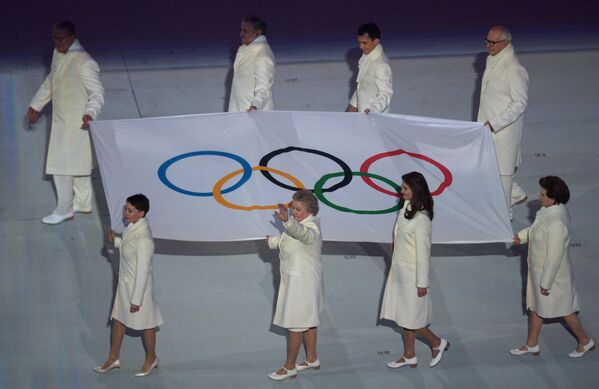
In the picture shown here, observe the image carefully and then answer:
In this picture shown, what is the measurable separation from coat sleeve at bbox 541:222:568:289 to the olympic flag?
2.75 feet

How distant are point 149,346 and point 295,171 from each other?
202 centimetres

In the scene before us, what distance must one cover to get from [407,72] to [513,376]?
6.57 metres

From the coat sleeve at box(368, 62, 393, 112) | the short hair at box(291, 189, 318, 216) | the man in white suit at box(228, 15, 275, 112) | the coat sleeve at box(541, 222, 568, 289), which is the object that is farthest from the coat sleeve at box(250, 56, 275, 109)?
the coat sleeve at box(541, 222, 568, 289)

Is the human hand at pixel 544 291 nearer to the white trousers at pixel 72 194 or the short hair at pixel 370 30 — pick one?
the short hair at pixel 370 30

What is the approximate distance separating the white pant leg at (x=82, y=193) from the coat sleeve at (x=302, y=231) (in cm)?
339

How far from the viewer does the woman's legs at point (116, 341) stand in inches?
307

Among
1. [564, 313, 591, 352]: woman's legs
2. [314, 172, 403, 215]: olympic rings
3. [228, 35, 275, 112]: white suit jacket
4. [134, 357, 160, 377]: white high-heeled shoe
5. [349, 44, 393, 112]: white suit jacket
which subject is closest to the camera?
[134, 357, 160, 377]: white high-heeled shoe

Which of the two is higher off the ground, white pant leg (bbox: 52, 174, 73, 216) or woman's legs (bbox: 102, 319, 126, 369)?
white pant leg (bbox: 52, 174, 73, 216)

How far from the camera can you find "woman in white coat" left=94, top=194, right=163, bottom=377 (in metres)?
7.55

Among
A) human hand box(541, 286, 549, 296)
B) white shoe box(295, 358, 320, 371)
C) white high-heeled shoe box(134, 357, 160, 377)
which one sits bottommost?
white high-heeled shoe box(134, 357, 160, 377)

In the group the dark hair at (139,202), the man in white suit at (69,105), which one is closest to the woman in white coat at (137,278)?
the dark hair at (139,202)

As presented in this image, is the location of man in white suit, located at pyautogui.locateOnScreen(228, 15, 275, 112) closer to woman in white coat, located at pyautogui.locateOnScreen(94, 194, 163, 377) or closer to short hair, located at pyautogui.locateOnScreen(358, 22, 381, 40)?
short hair, located at pyautogui.locateOnScreen(358, 22, 381, 40)

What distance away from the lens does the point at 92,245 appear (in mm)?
9805

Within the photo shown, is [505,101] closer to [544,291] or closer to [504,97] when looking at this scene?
[504,97]
